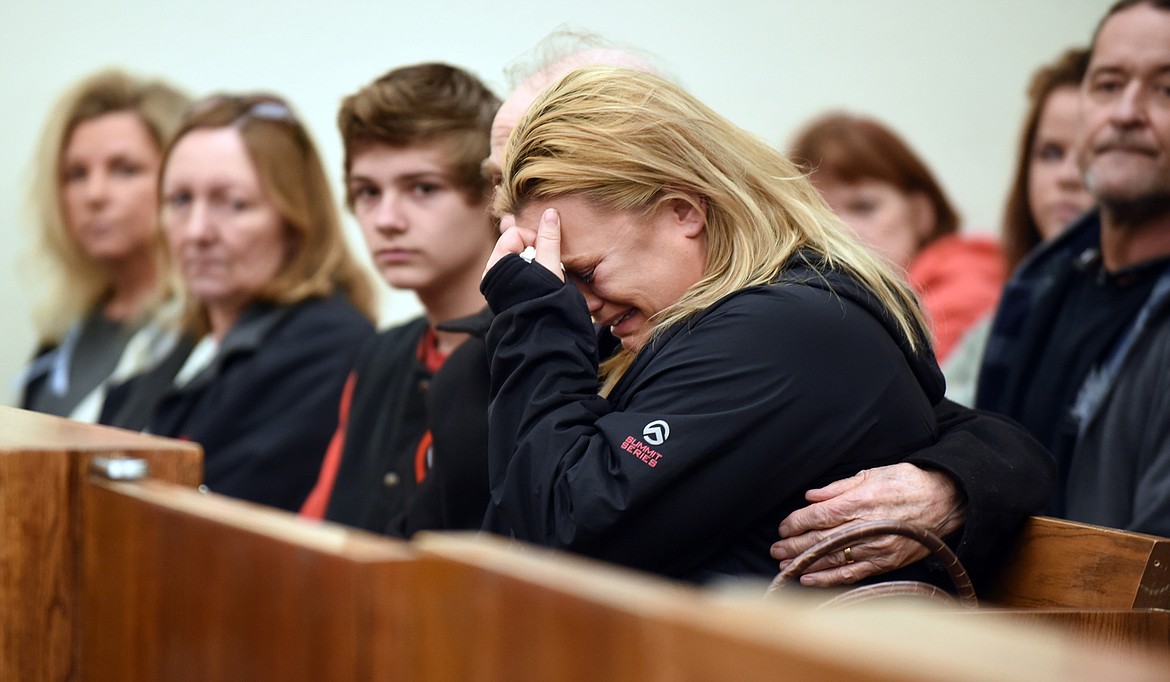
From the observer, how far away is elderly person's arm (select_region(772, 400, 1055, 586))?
123 cm

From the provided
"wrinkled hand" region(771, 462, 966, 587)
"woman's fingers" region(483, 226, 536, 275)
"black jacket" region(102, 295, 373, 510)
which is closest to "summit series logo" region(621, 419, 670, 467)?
"wrinkled hand" region(771, 462, 966, 587)

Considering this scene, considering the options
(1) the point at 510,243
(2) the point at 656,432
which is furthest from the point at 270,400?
(2) the point at 656,432

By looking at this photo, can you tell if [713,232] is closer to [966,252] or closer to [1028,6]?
[966,252]

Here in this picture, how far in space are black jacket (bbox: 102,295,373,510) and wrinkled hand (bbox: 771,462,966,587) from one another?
1.45 m

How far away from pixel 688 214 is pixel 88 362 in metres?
2.53

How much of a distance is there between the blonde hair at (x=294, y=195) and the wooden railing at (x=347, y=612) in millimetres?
1519

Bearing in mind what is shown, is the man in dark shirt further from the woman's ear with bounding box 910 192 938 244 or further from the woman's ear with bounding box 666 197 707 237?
the woman's ear with bounding box 910 192 938 244

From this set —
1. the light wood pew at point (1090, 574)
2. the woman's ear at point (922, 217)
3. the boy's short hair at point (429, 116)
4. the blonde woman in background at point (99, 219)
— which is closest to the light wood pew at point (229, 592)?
the light wood pew at point (1090, 574)

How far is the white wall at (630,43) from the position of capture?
3646 millimetres

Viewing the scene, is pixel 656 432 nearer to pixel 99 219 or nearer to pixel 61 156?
pixel 99 219

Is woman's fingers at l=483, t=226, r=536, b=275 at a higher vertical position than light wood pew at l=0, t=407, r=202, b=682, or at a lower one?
higher

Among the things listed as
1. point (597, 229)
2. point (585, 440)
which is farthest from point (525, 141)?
point (585, 440)

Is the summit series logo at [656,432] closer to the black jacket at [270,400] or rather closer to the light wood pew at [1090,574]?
Result: the light wood pew at [1090,574]

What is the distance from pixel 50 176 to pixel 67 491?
107 inches
